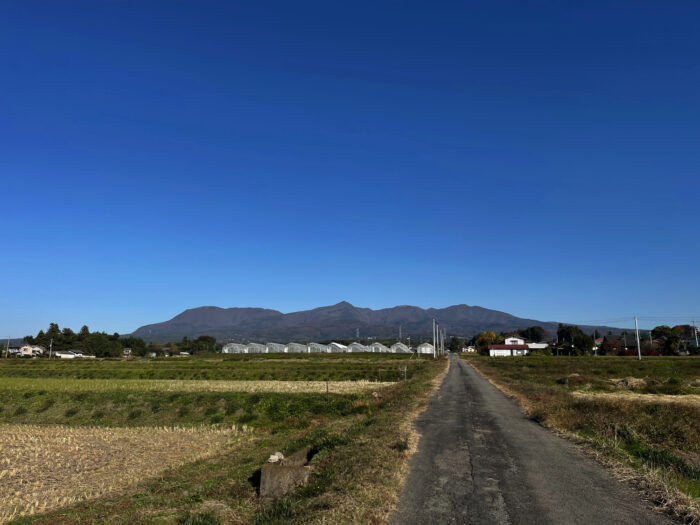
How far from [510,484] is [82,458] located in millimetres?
18911

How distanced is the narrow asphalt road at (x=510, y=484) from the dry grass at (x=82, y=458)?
11008mm

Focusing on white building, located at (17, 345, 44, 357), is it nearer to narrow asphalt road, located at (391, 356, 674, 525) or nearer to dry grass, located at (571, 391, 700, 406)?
dry grass, located at (571, 391, 700, 406)

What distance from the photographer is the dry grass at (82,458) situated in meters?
14.4

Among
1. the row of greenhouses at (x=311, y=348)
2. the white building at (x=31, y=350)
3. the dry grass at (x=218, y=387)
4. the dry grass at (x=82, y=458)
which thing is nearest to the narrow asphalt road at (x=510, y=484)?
the dry grass at (x=82, y=458)

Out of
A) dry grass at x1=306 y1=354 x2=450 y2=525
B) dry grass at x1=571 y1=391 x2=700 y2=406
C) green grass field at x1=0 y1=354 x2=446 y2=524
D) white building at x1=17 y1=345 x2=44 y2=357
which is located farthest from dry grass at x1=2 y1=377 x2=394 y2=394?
white building at x1=17 y1=345 x2=44 y2=357

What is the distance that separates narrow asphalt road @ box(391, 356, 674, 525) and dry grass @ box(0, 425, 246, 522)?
1101 cm

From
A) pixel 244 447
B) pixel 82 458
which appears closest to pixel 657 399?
pixel 244 447

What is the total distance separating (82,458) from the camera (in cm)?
1936

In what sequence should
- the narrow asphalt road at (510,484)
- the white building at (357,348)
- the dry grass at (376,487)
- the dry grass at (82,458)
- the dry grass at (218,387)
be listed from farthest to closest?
the white building at (357,348) < the dry grass at (218,387) < the dry grass at (82,458) < the narrow asphalt road at (510,484) < the dry grass at (376,487)

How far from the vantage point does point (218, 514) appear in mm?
9945

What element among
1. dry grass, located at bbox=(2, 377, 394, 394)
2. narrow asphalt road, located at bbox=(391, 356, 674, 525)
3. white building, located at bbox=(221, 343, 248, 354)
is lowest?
white building, located at bbox=(221, 343, 248, 354)

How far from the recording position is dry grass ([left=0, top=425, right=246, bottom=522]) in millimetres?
14352

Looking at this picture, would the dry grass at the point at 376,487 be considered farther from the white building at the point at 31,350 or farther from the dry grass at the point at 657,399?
the white building at the point at 31,350

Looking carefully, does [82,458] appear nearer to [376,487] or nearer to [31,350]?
[376,487]
